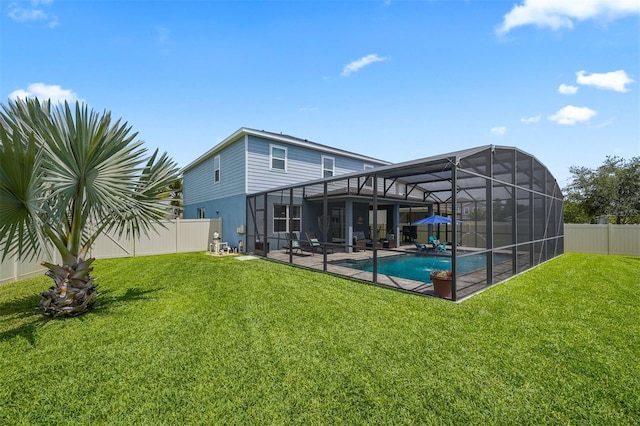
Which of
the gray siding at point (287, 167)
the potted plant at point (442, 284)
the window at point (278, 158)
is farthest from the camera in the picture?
the window at point (278, 158)

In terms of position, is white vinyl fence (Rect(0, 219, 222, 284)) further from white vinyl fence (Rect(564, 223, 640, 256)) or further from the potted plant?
white vinyl fence (Rect(564, 223, 640, 256))

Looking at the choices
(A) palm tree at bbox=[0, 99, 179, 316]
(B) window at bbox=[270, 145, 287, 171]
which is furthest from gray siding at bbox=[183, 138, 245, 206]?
(A) palm tree at bbox=[0, 99, 179, 316]

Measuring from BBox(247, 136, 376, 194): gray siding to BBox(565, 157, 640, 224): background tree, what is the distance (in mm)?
17153

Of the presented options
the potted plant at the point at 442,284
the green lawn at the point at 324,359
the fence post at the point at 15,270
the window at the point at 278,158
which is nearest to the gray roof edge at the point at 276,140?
the window at the point at 278,158

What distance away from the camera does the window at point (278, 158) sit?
13586 millimetres

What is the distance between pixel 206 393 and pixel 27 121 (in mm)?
4884

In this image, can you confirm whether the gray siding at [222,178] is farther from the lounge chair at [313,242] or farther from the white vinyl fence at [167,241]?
the lounge chair at [313,242]

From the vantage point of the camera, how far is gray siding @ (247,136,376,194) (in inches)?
508

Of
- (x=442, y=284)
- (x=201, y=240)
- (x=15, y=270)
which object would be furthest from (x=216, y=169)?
(x=442, y=284)

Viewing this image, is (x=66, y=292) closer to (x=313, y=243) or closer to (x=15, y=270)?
(x=15, y=270)

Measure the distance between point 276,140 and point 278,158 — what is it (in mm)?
879

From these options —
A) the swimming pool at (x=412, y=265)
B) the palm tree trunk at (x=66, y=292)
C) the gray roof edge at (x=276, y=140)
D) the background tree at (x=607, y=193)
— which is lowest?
the swimming pool at (x=412, y=265)

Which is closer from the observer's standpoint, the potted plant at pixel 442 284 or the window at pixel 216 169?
the potted plant at pixel 442 284

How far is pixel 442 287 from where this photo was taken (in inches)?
233
